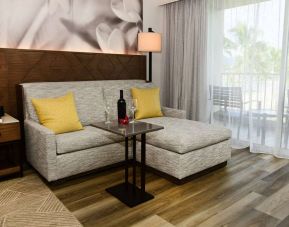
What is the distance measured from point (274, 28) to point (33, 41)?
3.06 m

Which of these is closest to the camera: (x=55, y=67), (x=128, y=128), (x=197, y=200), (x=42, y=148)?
(x=128, y=128)

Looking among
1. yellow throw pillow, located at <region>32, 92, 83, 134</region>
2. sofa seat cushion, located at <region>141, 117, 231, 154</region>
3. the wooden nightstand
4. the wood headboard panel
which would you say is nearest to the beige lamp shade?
the wood headboard panel

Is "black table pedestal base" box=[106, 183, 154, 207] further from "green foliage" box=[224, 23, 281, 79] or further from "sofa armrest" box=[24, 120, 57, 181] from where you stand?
"green foliage" box=[224, 23, 281, 79]

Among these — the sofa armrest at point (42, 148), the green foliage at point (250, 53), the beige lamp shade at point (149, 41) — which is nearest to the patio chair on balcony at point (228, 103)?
the green foliage at point (250, 53)

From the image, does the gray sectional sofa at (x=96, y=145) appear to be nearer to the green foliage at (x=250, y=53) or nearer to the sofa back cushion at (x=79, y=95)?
the sofa back cushion at (x=79, y=95)

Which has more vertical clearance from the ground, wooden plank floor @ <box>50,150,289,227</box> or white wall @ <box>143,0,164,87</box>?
white wall @ <box>143,0,164,87</box>

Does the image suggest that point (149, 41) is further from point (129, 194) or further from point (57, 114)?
point (129, 194)

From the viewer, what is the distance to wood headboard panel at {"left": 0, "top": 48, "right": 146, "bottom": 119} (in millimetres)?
3160

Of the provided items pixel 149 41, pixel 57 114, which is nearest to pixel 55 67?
pixel 57 114

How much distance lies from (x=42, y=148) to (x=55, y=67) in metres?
1.29

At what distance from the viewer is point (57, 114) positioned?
289cm

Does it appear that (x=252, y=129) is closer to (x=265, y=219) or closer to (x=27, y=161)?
(x=265, y=219)

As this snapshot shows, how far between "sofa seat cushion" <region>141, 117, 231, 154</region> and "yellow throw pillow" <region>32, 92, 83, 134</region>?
2.84 ft

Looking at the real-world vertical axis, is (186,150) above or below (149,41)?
below
